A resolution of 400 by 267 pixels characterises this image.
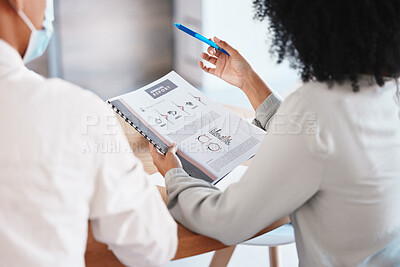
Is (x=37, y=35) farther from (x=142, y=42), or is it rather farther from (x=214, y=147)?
(x=142, y=42)

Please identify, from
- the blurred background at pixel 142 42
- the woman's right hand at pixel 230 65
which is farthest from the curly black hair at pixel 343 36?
the blurred background at pixel 142 42

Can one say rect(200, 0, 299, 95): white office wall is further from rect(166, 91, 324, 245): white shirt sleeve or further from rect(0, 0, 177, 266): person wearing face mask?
rect(0, 0, 177, 266): person wearing face mask

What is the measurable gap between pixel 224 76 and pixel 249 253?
3.11ft

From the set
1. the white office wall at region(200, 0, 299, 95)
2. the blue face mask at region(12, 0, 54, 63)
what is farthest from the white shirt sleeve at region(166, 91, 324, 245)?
the white office wall at region(200, 0, 299, 95)

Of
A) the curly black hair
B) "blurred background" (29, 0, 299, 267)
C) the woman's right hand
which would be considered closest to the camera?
the curly black hair

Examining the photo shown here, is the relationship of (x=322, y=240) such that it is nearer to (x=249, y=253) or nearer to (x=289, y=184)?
(x=289, y=184)

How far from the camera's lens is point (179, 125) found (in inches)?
48.6

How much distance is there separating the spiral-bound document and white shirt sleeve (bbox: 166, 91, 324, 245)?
20 cm

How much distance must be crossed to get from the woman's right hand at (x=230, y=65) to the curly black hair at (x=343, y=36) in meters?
0.47

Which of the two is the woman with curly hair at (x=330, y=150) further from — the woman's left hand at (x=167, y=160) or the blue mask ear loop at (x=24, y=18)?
the blue mask ear loop at (x=24, y=18)

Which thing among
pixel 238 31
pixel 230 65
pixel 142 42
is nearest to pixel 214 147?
pixel 230 65

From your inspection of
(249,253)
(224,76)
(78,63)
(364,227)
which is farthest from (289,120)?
(78,63)

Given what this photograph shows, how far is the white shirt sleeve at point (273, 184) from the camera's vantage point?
33.5 inches

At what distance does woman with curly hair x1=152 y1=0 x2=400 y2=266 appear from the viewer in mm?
854
